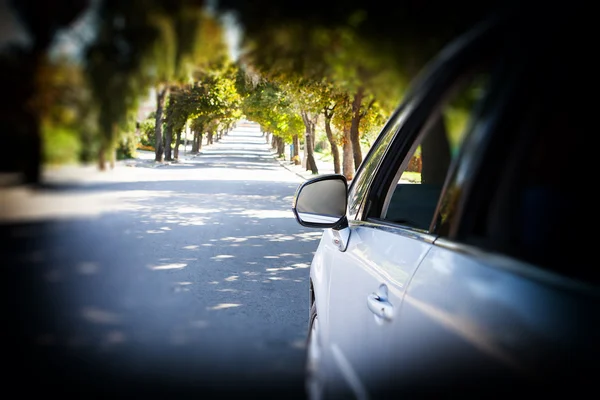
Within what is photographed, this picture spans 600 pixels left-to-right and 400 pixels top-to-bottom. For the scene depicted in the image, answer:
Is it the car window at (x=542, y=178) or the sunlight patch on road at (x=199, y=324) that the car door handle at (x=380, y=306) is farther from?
the sunlight patch on road at (x=199, y=324)

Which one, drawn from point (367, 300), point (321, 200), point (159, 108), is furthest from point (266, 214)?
point (159, 108)

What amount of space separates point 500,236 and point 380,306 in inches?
24.1

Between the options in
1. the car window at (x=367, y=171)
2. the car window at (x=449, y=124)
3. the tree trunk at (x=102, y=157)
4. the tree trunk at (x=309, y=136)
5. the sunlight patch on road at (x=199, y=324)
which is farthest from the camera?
the tree trunk at (x=309, y=136)

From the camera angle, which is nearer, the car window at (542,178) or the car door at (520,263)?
the car door at (520,263)

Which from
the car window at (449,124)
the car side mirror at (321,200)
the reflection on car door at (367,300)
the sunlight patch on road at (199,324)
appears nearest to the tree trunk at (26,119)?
the sunlight patch on road at (199,324)

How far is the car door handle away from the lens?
5.71ft

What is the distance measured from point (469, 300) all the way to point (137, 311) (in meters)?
0.71

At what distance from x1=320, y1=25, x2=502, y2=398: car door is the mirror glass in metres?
0.08

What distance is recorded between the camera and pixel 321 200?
119 inches

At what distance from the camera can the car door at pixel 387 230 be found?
1310 mm

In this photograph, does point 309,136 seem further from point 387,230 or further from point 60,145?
Result: point 60,145

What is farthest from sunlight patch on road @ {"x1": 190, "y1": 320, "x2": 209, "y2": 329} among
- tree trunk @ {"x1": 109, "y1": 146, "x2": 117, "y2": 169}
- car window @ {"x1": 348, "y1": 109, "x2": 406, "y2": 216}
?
car window @ {"x1": 348, "y1": 109, "x2": 406, "y2": 216}

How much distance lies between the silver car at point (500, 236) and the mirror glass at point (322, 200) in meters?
1.16

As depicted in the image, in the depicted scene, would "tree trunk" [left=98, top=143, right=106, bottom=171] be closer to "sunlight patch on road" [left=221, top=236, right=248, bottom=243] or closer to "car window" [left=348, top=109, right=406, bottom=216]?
"car window" [left=348, top=109, right=406, bottom=216]
